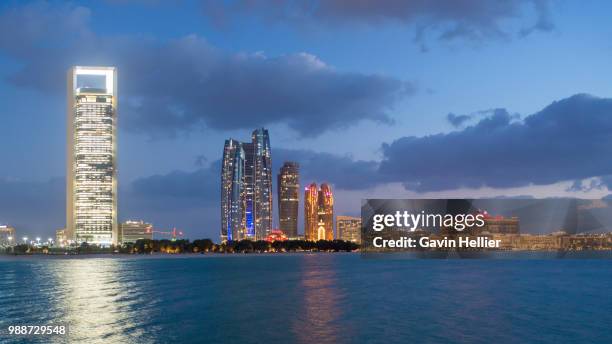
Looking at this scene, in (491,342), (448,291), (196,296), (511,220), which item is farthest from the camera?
(511,220)

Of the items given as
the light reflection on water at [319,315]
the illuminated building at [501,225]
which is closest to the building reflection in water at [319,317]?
the light reflection on water at [319,315]

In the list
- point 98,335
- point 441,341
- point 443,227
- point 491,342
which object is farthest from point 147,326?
point 443,227

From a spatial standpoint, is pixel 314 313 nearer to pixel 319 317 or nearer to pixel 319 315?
pixel 319 315

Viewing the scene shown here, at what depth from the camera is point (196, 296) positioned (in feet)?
257

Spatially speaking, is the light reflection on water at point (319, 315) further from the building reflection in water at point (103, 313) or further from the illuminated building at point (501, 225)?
the illuminated building at point (501, 225)

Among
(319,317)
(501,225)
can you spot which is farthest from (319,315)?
(501,225)

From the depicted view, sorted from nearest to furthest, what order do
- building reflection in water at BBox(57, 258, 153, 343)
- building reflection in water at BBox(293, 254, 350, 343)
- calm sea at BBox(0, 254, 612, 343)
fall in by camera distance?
1. building reflection in water at BBox(57, 258, 153, 343)
2. building reflection in water at BBox(293, 254, 350, 343)
3. calm sea at BBox(0, 254, 612, 343)

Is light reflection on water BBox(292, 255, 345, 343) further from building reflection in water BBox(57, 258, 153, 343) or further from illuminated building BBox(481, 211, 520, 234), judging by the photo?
illuminated building BBox(481, 211, 520, 234)

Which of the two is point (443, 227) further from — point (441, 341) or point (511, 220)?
point (441, 341)

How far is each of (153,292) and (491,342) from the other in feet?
162

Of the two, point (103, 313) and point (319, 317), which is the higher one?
point (103, 313)

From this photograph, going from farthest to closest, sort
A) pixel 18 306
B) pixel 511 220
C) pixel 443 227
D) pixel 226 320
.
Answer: pixel 511 220, pixel 443 227, pixel 18 306, pixel 226 320

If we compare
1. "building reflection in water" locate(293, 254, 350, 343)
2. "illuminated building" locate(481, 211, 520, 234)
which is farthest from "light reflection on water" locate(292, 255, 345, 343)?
"illuminated building" locate(481, 211, 520, 234)

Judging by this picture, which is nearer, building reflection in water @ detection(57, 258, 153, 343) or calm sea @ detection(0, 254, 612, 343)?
building reflection in water @ detection(57, 258, 153, 343)
